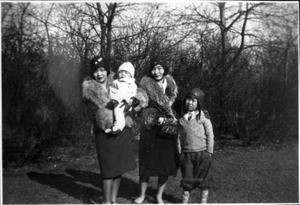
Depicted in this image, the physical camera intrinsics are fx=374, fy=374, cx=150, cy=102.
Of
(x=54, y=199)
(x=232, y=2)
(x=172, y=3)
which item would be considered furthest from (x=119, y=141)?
(x=232, y=2)

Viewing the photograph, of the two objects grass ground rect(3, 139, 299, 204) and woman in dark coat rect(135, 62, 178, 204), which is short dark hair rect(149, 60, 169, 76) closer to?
woman in dark coat rect(135, 62, 178, 204)

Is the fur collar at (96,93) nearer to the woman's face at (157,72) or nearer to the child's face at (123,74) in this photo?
the child's face at (123,74)

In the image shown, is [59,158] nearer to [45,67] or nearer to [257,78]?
[45,67]

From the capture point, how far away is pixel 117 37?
4.60 metres

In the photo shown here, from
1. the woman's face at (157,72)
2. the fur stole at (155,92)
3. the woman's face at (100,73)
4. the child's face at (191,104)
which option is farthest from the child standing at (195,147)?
the woman's face at (100,73)

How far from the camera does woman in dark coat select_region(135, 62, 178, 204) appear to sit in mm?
4227

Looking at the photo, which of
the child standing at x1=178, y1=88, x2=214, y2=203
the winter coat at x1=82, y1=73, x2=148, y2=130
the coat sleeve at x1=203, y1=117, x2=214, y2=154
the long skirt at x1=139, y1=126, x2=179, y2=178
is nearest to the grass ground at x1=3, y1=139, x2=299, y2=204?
the child standing at x1=178, y1=88, x2=214, y2=203

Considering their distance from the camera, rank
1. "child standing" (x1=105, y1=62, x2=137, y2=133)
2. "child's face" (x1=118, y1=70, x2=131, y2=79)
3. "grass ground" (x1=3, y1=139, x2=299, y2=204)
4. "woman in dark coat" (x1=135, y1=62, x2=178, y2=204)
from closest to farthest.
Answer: "child standing" (x1=105, y1=62, x2=137, y2=133) < "child's face" (x1=118, y1=70, x2=131, y2=79) < "woman in dark coat" (x1=135, y1=62, x2=178, y2=204) < "grass ground" (x1=3, y1=139, x2=299, y2=204)

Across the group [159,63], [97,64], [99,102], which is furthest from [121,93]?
[159,63]

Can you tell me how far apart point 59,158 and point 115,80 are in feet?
4.60

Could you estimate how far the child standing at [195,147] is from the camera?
4.14m

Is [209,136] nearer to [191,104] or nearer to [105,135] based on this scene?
[191,104]

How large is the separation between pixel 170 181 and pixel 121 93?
4.43 ft

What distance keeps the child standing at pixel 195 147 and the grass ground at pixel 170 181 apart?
0.28 metres
